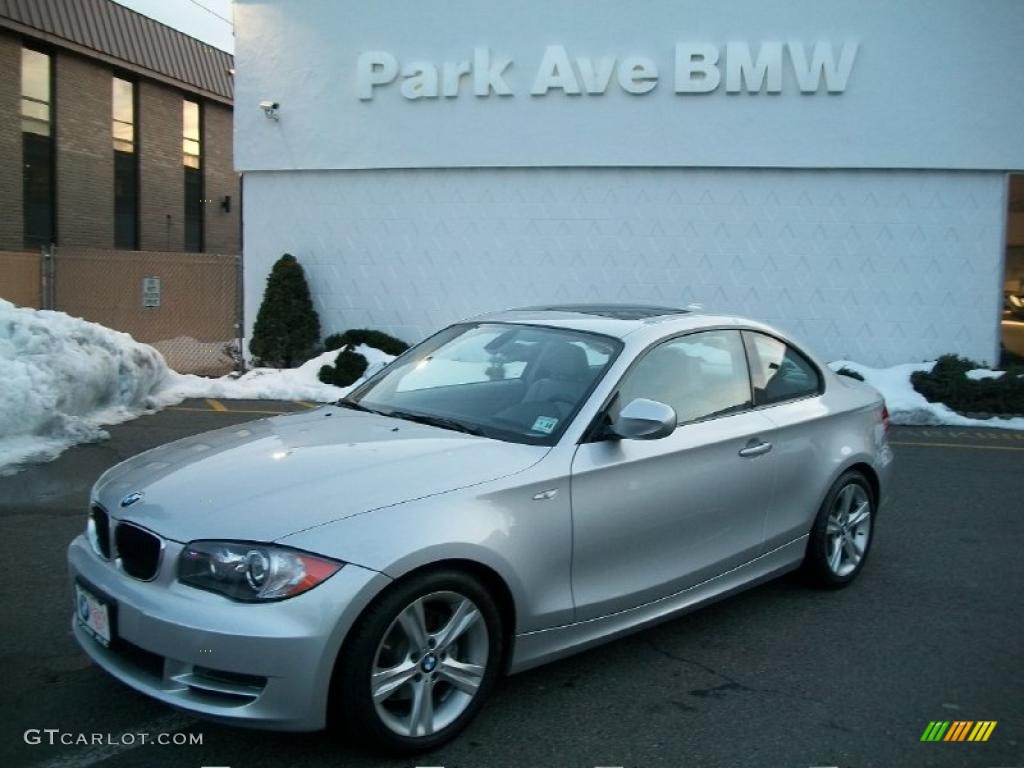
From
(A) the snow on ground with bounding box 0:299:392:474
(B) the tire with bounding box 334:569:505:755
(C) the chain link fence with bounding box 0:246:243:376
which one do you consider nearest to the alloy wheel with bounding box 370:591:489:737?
(B) the tire with bounding box 334:569:505:755

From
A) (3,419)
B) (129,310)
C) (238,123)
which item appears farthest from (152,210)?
(3,419)

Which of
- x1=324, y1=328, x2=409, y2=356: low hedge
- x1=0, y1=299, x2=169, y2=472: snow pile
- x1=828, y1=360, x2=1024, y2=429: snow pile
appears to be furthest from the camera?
x1=324, y1=328, x2=409, y2=356: low hedge

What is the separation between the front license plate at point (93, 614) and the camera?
340cm

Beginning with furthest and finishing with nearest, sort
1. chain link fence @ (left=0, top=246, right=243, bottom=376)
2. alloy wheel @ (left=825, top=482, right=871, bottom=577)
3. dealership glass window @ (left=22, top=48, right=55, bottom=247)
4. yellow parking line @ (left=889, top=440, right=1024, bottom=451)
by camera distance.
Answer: dealership glass window @ (left=22, top=48, right=55, bottom=247) < chain link fence @ (left=0, top=246, right=243, bottom=376) < yellow parking line @ (left=889, top=440, right=1024, bottom=451) < alloy wheel @ (left=825, top=482, right=871, bottom=577)

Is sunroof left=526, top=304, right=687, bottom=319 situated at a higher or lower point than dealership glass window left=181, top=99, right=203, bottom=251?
lower

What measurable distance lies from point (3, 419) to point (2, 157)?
15.6 metres

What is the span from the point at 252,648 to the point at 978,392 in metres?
11.4

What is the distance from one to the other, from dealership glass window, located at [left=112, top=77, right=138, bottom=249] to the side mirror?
23.7 meters

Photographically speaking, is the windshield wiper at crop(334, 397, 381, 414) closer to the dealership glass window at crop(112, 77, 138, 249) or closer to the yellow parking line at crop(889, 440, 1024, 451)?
the yellow parking line at crop(889, 440, 1024, 451)

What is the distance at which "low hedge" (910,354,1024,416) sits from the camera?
12.2 meters

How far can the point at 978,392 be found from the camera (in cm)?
1226

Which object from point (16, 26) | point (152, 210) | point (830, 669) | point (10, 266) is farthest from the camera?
point (152, 210)

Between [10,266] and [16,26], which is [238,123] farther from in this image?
[16,26]

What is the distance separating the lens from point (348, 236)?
48.2 ft
